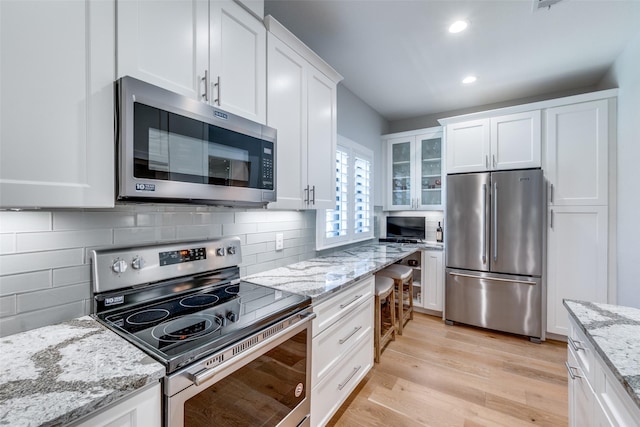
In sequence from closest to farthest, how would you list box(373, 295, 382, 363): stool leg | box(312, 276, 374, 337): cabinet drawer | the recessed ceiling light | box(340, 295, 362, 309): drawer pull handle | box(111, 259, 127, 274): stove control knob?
box(111, 259, 127, 274): stove control knob, box(312, 276, 374, 337): cabinet drawer, box(340, 295, 362, 309): drawer pull handle, the recessed ceiling light, box(373, 295, 382, 363): stool leg

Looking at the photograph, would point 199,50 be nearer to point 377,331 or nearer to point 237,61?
point 237,61

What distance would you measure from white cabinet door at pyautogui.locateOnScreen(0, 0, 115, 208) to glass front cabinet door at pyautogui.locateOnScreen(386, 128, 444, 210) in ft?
11.3

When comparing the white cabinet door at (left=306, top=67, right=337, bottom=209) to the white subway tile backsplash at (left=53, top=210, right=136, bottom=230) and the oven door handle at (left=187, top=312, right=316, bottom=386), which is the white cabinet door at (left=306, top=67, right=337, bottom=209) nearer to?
the oven door handle at (left=187, top=312, right=316, bottom=386)

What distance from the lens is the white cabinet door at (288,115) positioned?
1.69m

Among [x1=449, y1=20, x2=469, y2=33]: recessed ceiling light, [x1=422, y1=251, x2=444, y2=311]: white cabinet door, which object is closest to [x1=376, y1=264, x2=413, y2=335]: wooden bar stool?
[x1=422, y1=251, x2=444, y2=311]: white cabinet door

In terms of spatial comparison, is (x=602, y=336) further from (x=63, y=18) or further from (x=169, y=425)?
(x=63, y=18)

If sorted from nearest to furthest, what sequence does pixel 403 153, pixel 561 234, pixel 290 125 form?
pixel 290 125, pixel 561 234, pixel 403 153

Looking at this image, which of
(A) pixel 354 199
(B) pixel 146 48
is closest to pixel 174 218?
(B) pixel 146 48

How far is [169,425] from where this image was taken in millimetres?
850

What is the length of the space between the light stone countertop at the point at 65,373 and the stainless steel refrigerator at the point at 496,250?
124 inches

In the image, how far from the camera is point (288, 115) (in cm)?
181

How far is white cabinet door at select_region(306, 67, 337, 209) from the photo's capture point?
2014 millimetres

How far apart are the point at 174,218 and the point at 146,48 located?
773 mm

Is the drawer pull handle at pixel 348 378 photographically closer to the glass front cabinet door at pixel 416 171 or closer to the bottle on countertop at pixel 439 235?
the bottle on countertop at pixel 439 235
